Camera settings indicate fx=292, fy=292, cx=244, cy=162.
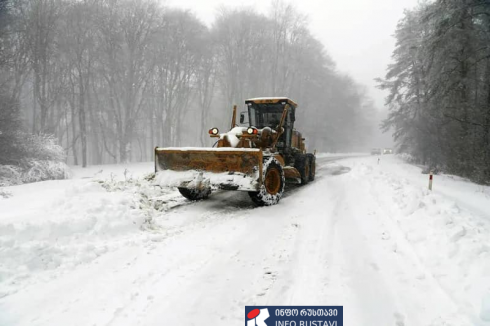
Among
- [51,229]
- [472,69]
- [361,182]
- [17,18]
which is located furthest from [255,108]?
[17,18]

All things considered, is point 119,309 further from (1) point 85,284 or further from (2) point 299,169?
(2) point 299,169

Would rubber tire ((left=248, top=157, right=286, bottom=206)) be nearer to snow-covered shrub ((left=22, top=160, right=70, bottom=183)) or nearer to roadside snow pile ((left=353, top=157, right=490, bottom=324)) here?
roadside snow pile ((left=353, top=157, right=490, bottom=324))

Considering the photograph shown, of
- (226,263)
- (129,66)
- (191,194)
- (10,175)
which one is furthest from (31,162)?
(226,263)

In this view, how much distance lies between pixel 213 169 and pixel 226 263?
311 cm

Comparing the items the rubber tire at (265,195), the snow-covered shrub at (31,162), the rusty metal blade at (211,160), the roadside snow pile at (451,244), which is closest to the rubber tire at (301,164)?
the rubber tire at (265,195)

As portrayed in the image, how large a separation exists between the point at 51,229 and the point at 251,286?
2880 mm

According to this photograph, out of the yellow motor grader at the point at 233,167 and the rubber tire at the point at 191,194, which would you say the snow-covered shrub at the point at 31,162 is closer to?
the rubber tire at the point at 191,194

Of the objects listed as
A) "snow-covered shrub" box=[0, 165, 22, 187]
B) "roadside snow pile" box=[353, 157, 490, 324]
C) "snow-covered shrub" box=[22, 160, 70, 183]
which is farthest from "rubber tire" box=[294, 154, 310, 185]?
"snow-covered shrub" box=[22, 160, 70, 183]

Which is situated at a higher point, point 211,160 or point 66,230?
→ point 211,160

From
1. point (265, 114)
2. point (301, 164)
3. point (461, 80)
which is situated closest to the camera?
point (265, 114)

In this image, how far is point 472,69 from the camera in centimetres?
1284

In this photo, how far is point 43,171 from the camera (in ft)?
45.0

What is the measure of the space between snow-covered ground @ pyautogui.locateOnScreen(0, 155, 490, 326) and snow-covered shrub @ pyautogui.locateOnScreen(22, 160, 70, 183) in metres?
9.08

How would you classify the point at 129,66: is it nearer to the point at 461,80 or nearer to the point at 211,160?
the point at 211,160
